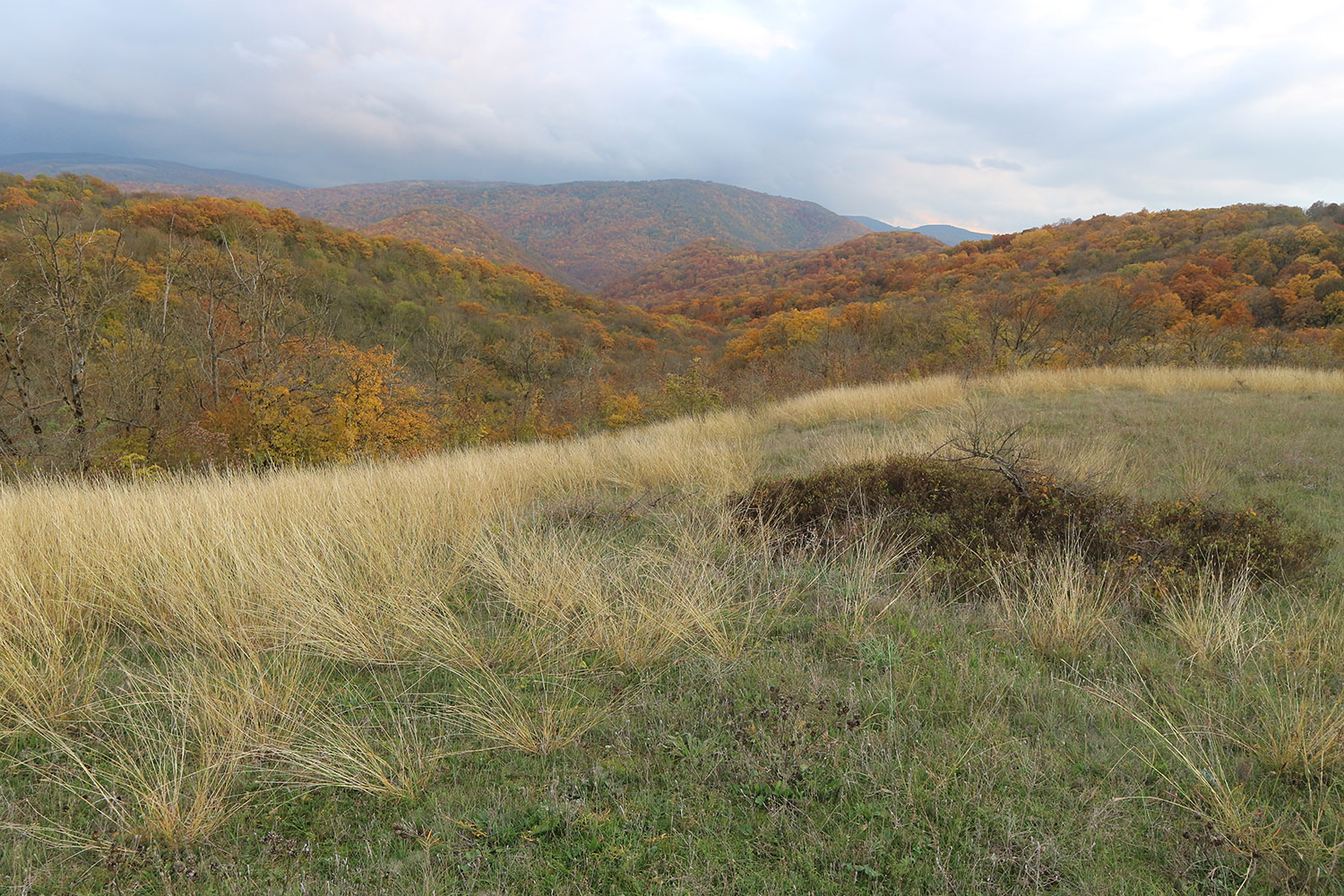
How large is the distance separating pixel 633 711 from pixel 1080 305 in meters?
30.0

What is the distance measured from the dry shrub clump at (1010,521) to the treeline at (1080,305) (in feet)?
35.8

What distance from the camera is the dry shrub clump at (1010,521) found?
12.6ft

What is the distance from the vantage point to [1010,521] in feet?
14.5

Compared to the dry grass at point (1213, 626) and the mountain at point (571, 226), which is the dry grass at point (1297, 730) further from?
the mountain at point (571, 226)

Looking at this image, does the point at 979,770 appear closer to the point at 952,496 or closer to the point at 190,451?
the point at 952,496

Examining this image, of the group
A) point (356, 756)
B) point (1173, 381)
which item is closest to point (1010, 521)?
point (356, 756)

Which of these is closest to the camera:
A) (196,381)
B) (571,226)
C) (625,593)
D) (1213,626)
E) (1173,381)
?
(1213,626)

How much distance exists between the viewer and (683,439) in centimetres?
879

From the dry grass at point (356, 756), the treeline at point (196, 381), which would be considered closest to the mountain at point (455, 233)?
the treeline at point (196, 381)

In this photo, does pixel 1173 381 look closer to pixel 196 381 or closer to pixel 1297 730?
pixel 1297 730

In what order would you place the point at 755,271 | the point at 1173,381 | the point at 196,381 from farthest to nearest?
the point at 755,271 → the point at 1173,381 → the point at 196,381

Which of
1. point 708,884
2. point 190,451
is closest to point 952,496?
point 708,884

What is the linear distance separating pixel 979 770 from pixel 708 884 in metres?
1.07

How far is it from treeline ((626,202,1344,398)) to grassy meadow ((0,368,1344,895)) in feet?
41.9
